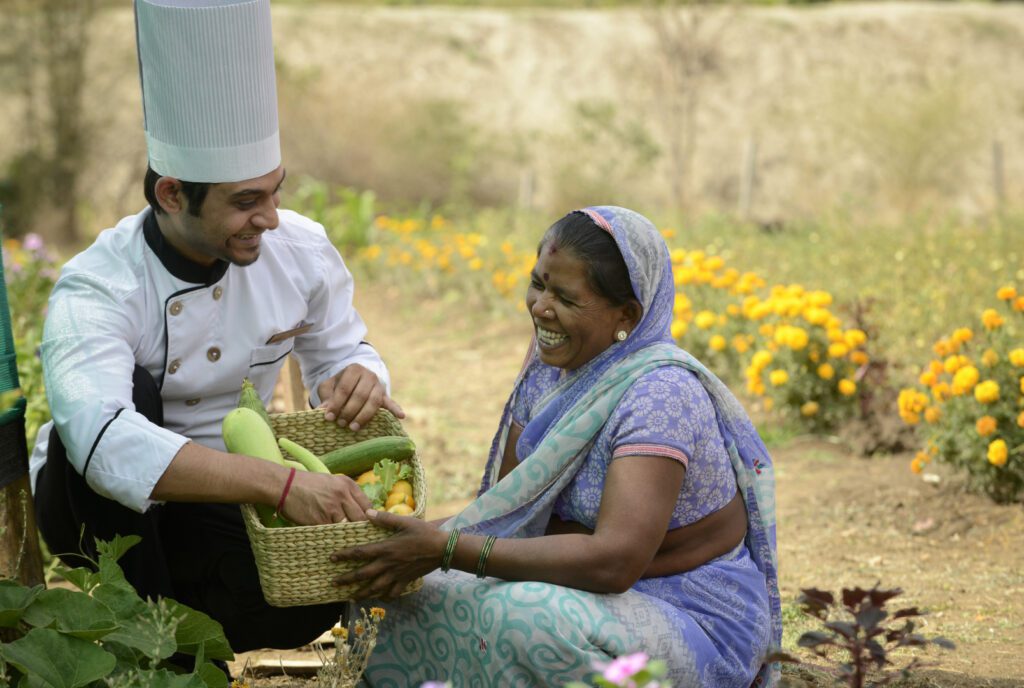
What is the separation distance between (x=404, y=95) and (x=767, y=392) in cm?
1439

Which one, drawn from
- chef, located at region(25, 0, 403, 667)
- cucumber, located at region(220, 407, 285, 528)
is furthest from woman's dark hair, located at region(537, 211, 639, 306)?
cucumber, located at region(220, 407, 285, 528)

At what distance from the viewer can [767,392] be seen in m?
5.75

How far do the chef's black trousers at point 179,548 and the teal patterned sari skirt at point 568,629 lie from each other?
0.38 metres

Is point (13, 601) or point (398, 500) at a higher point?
point (398, 500)

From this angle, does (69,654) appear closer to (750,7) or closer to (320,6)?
(320,6)

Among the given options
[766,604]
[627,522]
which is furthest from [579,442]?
[766,604]

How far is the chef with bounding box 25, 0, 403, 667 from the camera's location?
104 inches

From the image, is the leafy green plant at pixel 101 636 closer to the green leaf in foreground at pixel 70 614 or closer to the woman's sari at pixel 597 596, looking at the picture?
the green leaf in foreground at pixel 70 614

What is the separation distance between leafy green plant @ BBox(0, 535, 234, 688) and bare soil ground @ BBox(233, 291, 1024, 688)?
800 millimetres

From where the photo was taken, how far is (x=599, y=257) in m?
2.72

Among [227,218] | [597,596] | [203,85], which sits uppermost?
[203,85]

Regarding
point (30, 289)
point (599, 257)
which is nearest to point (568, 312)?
point (599, 257)

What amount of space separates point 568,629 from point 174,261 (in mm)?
1423

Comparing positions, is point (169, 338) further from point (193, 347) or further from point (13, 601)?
point (13, 601)
